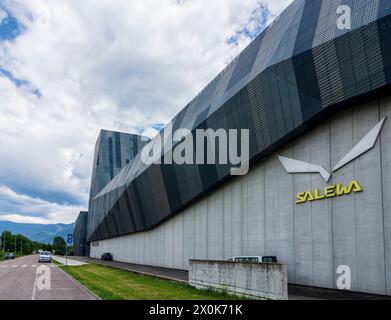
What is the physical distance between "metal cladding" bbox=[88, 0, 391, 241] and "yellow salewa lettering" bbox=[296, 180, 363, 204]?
2945 millimetres

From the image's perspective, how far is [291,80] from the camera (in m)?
19.3

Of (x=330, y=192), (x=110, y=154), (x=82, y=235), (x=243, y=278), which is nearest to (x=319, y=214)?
(x=330, y=192)

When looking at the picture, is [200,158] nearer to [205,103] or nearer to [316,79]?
[205,103]

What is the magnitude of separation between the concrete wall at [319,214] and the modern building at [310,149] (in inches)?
1.8

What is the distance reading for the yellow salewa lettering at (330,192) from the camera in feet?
55.0

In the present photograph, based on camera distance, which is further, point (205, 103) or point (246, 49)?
point (205, 103)

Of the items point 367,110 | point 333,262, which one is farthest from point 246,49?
point 333,262

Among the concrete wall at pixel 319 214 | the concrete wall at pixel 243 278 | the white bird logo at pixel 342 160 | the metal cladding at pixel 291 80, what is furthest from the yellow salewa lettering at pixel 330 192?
the concrete wall at pixel 243 278

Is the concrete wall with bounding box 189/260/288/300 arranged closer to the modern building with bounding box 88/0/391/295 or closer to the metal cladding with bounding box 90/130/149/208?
the modern building with bounding box 88/0/391/295

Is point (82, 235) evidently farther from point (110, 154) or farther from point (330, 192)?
point (330, 192)

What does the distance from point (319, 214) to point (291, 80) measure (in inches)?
241
